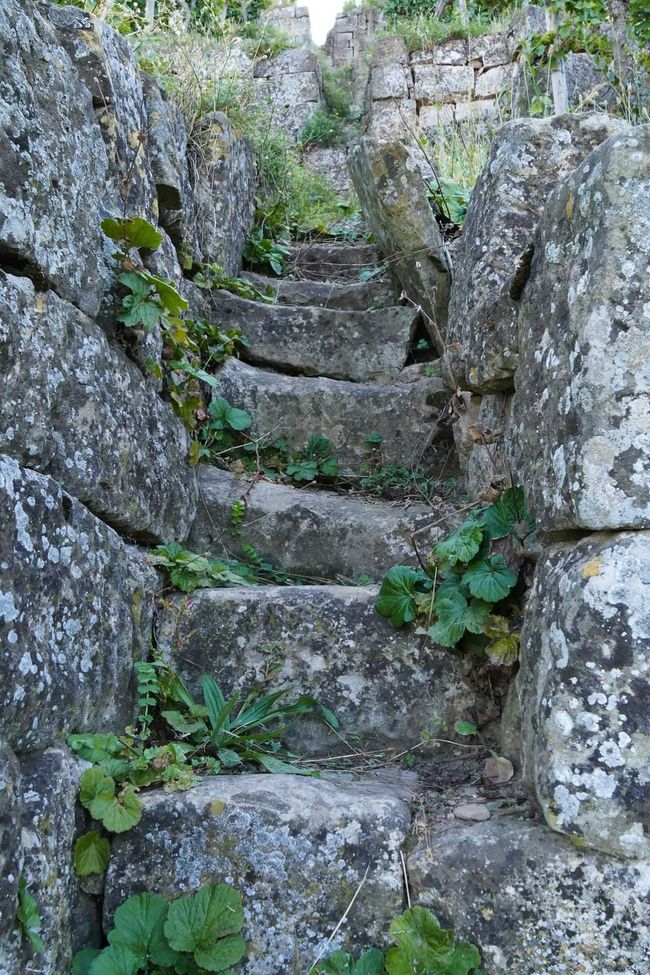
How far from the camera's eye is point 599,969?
1562mm

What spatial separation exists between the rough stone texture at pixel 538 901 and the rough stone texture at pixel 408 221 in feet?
8.34

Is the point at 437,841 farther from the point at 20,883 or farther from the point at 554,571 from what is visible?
the point at 20,883

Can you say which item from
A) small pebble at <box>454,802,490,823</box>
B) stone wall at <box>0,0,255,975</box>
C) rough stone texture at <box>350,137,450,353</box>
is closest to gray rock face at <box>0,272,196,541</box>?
stone wall at <box>0,0,255,975</box>

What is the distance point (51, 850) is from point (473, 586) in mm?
1189

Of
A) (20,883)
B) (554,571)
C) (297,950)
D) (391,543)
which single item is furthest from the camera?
(391,543)

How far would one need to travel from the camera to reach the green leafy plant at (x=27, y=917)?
152 cm

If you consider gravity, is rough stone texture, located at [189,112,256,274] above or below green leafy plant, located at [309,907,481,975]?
above

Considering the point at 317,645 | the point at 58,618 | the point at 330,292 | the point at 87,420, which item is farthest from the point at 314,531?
the point at 330,292

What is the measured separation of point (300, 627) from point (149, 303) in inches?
42.5

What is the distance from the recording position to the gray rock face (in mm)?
1843

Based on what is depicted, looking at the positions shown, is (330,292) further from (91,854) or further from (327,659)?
(91,854)

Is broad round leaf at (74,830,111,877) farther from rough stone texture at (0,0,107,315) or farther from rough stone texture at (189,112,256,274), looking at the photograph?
rough stone texture at (189,112,256,274)

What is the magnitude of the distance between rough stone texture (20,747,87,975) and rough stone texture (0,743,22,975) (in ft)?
0.18

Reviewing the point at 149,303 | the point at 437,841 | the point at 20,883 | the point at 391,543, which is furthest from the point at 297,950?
the point at 149,303
